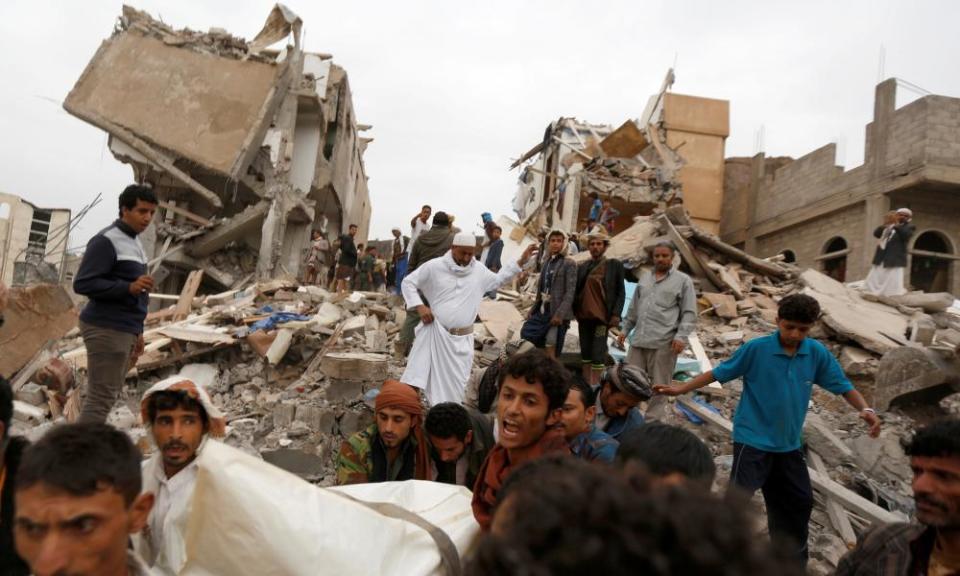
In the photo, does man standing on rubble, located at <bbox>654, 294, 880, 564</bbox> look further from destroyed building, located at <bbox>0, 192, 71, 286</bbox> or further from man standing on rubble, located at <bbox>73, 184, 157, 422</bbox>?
destroyed building, located at <bbox>0, 192, 71, 286</bbox>

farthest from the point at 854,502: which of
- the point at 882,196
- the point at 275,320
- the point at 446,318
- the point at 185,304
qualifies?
the point at 882,196

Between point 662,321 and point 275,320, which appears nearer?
point 662,321

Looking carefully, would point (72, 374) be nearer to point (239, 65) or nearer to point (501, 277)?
point (501, 277)

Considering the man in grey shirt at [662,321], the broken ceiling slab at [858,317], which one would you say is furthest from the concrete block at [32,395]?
the broken ceiling slab at [858,317]

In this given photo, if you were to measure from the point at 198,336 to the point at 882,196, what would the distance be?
16486 mm

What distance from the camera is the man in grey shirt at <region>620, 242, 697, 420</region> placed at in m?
5.06

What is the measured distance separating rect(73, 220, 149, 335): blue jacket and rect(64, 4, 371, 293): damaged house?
37.3ft

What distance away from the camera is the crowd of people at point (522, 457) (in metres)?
0.57

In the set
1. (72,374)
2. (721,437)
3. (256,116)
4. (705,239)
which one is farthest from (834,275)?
(72,374)

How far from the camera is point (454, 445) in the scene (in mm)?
3197

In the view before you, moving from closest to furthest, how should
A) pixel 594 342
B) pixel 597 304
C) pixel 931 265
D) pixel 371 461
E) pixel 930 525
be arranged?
pixel 930 525, pixel 371 461, pixel 597 304, pixel 594 342, pixel 931 265

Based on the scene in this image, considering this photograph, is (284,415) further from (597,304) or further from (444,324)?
(597,304)

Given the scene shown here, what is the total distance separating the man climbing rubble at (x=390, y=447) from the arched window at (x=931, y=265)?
17091 mm

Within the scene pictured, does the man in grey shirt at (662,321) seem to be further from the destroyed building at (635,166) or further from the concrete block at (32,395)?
the destroyed building at (635,166)
